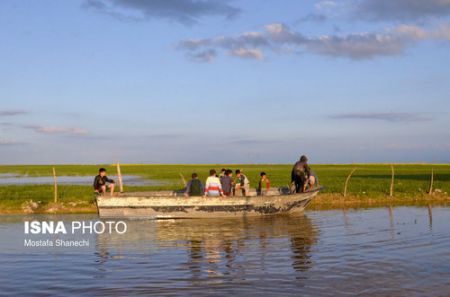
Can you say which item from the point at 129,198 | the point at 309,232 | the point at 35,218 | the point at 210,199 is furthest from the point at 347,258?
the point at 35,218

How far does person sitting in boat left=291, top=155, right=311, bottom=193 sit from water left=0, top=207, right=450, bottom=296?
3674mm

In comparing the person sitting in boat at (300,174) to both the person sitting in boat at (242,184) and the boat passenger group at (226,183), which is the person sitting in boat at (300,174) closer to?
the boat passenger group at (226,183)

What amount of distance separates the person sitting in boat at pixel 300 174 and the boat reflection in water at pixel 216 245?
89.1 inches

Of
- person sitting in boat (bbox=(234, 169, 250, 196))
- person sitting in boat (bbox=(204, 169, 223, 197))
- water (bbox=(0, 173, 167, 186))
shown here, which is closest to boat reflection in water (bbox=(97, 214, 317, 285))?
person sitting in boat (bbox=(204, 169, 223, 197))

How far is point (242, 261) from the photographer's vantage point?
1256 cm

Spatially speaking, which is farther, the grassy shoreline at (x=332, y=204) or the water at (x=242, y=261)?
the grassy shoreline at (x=332, y=204)

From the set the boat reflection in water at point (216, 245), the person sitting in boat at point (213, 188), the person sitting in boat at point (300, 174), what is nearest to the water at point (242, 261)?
the boat reflection in water at point (216, 245)

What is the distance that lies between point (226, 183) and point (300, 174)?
333cm

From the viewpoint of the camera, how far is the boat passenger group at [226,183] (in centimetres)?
2138

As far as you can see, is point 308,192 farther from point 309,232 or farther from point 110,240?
point 110,240

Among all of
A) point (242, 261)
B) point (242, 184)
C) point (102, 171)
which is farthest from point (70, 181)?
point (242, 261)

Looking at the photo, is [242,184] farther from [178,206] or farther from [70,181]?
[70,181]

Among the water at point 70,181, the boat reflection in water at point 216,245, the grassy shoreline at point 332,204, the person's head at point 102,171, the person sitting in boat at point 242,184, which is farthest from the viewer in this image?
the water at point 70,181

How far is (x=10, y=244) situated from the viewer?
15.4 meters
